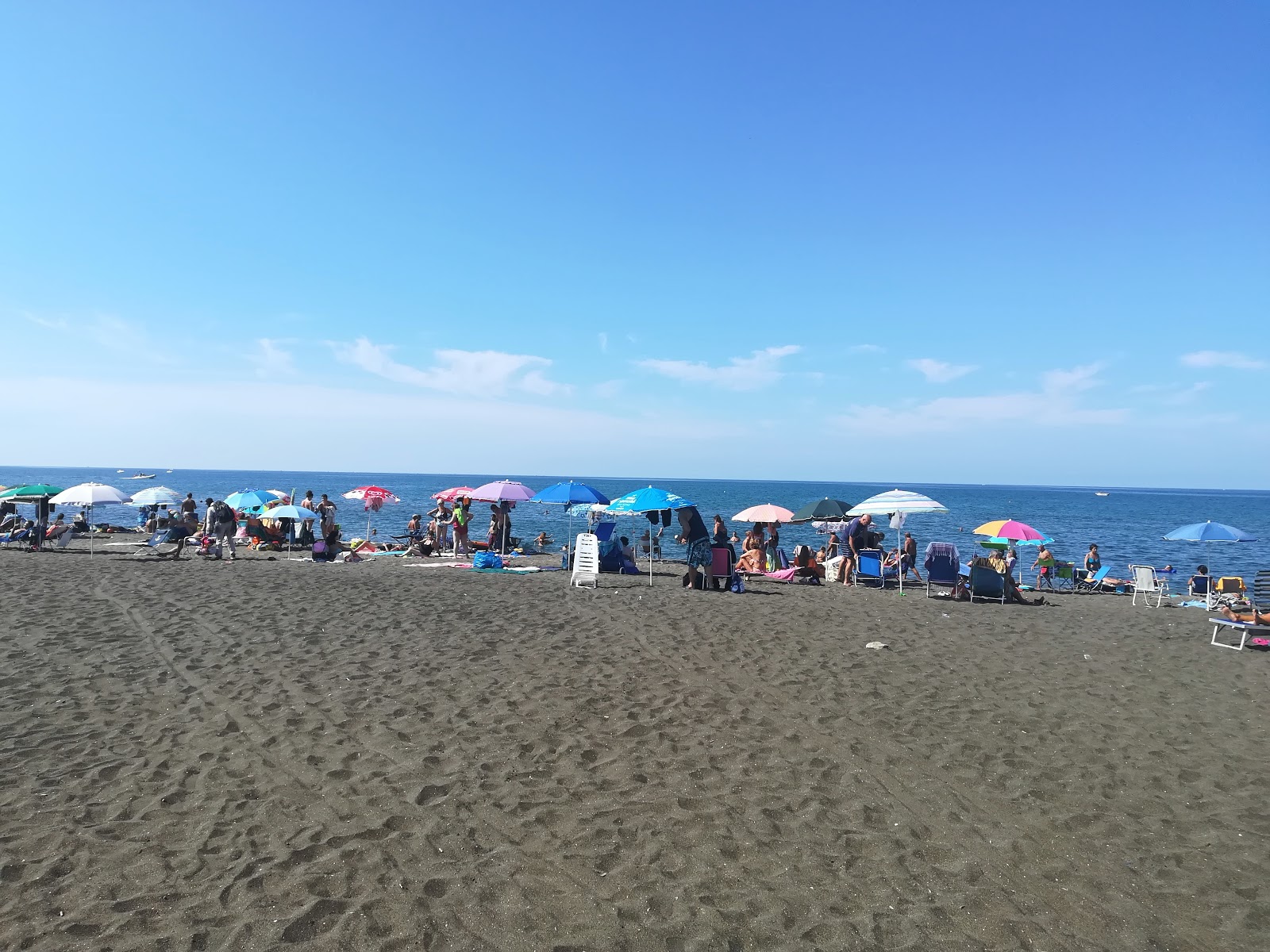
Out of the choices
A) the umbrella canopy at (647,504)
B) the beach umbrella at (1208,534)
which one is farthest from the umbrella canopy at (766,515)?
the beach umbrella at (1208,534)

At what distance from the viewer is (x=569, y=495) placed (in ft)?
63.9

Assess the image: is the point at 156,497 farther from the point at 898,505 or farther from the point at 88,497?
the point at 898,505

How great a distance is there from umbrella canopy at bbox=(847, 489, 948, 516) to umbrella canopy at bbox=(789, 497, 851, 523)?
2.24 m

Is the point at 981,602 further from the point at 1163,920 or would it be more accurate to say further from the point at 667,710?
the point at 1163,920

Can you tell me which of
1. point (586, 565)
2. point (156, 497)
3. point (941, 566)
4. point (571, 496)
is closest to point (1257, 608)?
point (941, 566)

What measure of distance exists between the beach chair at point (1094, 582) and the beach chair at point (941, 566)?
6.24m

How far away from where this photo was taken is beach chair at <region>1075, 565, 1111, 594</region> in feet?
65.0

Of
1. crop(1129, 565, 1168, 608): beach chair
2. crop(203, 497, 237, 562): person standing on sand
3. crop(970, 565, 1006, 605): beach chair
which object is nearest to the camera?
crop(970, 565, 1006, 605): beach chair

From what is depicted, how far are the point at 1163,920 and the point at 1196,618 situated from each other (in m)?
12.7

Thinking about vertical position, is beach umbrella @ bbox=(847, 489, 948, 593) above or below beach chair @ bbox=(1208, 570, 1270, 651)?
above

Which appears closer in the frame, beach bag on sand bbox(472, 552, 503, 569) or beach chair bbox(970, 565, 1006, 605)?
beach chair bbox(970, 565, 1006, 605)

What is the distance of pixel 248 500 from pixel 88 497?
411cm

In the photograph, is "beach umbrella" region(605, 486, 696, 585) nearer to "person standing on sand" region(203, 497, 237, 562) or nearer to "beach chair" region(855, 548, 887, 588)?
"beach chair" region(855, 548, 887, 588)

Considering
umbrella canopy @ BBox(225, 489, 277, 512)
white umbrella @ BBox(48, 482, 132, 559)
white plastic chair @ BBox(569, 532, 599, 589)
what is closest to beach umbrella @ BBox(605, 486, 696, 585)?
white plastic chair @ BBox(569, 532, 599, 589)
